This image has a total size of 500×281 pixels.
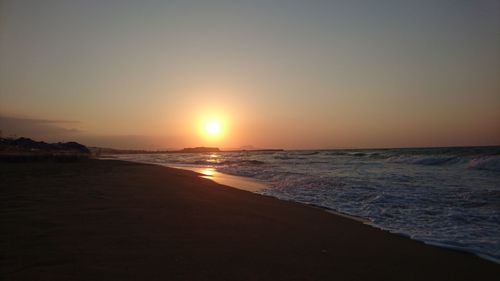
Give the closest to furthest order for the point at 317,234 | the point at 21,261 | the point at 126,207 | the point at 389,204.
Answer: the point at 21,261, the point at 317,234, the point at 126,207, the point at 389,204

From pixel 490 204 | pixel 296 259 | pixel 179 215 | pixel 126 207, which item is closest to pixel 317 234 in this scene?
pixel 296 259

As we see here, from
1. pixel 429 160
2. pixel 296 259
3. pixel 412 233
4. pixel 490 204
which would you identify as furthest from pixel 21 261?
pixel 429 160

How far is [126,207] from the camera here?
7.60 meters

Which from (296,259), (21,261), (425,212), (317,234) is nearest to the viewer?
(21,261)

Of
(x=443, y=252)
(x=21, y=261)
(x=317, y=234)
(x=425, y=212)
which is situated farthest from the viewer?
(x=425, y=212)

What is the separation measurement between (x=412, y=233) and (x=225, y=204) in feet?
13.6

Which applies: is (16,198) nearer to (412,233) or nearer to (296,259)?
(296,259)

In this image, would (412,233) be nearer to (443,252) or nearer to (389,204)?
(443,252)

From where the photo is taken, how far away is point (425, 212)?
8742 mm

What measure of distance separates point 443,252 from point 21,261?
5.40 meters

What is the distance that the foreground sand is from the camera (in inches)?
156

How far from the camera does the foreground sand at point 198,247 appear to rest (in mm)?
3961

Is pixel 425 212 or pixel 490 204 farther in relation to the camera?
pixel 490 204

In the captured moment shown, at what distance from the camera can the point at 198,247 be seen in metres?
4.88
